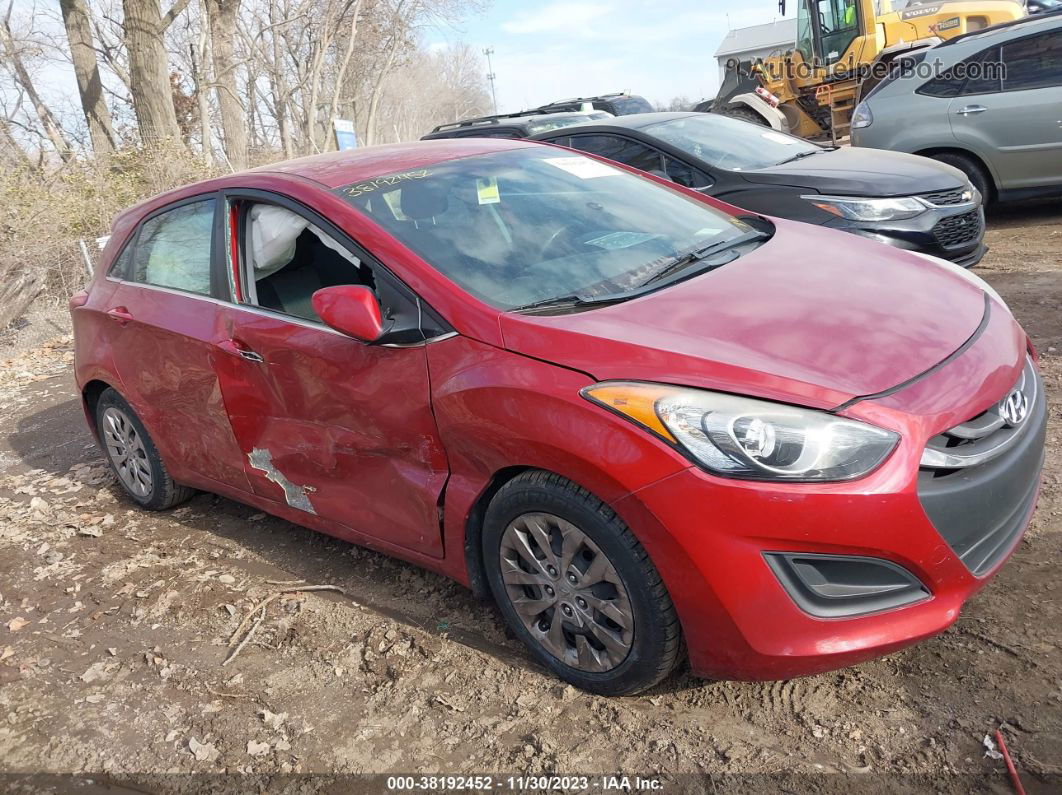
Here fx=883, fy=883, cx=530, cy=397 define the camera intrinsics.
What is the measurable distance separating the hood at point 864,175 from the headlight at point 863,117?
2511 millimetres

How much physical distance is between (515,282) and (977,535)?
154 centimetres

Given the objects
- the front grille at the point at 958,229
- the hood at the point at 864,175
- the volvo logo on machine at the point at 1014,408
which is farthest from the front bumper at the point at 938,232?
the volvo logo on machine at the point at 1014,408

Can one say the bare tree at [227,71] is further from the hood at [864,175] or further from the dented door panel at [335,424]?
the dented door panel at [335,424]

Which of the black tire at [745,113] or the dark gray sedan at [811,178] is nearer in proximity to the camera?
the dark gray sedan at [811,178]

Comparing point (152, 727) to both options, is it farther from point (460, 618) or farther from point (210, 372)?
point (210, 372)

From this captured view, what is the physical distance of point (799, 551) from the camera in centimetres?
219

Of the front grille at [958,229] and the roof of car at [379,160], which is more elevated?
the roof of car at [379,160]

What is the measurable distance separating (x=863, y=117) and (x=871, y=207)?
12.0 ft

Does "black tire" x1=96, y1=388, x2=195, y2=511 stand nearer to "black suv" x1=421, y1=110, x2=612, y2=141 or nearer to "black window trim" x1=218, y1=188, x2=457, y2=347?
"black window trim" x1=218, y1=188, x2=457, y2=347

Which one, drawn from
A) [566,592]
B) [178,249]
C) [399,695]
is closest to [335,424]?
[399,695]

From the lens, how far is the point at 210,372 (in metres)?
3.64

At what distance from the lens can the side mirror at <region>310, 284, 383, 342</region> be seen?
278cm

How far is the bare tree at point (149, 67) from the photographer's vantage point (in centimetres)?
1561

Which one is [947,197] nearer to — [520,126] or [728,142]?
[728,142]
